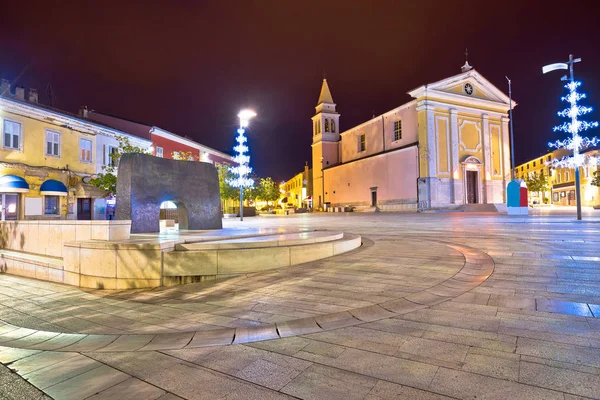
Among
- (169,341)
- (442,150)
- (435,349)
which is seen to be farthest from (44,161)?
(442,150)

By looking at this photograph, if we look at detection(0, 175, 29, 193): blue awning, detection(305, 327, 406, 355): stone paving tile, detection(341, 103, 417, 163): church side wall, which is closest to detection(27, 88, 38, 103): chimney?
detection(0, 175, 29, 193): blue awning

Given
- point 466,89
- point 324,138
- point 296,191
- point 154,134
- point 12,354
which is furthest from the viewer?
point 296,191

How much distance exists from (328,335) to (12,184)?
76.8ft

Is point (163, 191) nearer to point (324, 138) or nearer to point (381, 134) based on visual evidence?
point (381, 134)

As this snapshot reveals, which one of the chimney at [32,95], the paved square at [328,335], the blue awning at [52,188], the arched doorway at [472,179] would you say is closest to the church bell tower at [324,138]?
the arched doorway at [472,179]

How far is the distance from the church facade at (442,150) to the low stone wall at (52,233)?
34.2 meters

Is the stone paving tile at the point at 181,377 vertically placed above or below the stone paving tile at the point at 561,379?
below

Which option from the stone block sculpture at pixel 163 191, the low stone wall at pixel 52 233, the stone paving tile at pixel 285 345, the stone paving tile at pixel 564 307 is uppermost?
the stone block sculpture at pixel 163 191

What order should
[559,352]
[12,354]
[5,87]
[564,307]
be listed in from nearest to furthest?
1. [559,352]
2. [12,354]
3. [564,307]
4. [5,87]

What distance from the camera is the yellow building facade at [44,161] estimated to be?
20391 mm

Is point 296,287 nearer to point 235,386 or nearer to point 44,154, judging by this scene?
point 235,386

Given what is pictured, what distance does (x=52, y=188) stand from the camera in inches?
884

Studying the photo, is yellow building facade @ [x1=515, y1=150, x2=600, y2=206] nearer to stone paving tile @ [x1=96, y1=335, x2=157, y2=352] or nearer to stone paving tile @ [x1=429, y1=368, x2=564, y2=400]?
stone paving tile @ [x1=429, y1=368, x2=564, y2=400]

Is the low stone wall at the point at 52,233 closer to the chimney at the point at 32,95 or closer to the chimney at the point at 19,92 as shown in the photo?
the chimney at the point at 19,92
